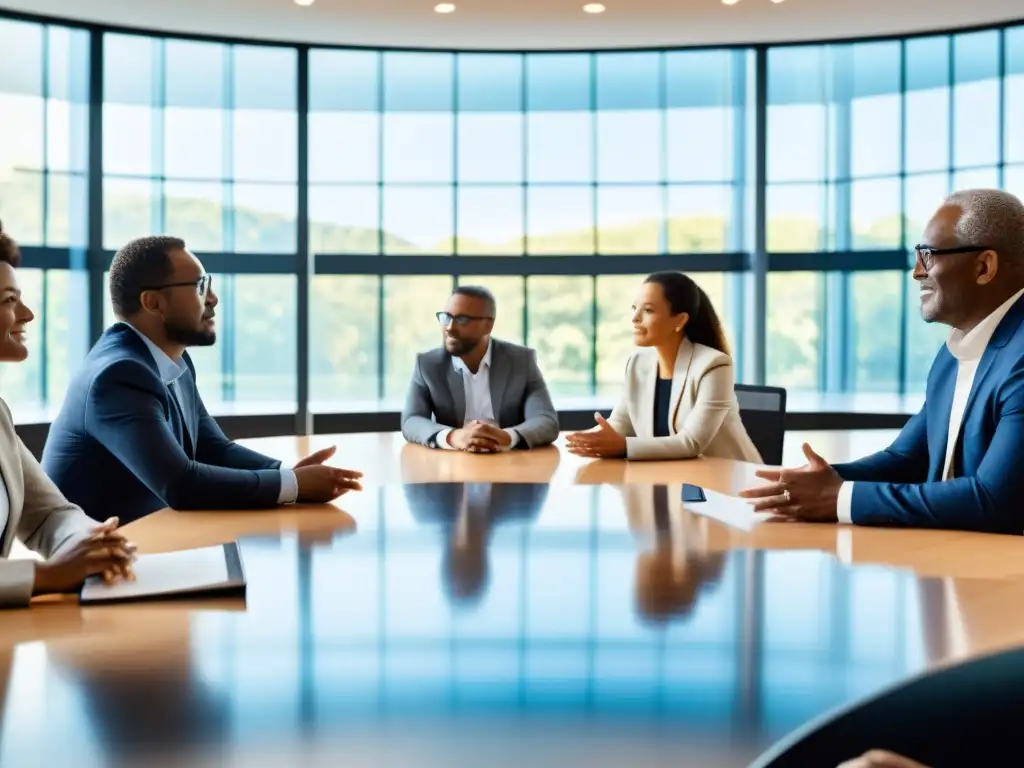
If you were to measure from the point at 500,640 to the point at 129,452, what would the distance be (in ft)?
4.98

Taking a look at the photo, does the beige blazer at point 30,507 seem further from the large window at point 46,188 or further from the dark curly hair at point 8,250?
the large window at point 46,188

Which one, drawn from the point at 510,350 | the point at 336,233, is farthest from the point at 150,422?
the point at 336,233

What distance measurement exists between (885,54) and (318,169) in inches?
269

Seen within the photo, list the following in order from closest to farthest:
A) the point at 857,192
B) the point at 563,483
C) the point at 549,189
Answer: the point at 563,483
the point at 857,192
the point at 549,189

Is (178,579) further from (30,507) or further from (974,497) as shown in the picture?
Result: (974,497)

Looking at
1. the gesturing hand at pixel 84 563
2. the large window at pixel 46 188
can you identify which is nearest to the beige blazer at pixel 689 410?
the gesturing hand at pixel 84 563

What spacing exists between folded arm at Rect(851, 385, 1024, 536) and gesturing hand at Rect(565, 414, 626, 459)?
141 centimetres

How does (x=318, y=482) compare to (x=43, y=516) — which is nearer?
(x=43, y=516)

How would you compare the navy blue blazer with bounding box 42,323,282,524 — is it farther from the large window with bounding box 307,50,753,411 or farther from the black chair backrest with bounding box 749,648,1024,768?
the large window with bounding box 307,50,753,411

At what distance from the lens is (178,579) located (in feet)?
5.97

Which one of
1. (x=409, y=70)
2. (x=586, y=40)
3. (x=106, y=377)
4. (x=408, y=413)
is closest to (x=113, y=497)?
(x=106, y=377)

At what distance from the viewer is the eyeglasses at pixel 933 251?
2.62 metres

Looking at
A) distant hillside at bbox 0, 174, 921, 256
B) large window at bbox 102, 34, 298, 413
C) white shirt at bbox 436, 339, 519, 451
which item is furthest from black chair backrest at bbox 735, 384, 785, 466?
large window at bbox 102, 34, 298, 413

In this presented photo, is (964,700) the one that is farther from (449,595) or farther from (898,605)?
(449,595)
